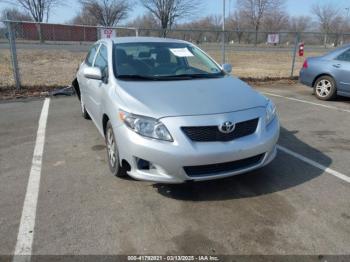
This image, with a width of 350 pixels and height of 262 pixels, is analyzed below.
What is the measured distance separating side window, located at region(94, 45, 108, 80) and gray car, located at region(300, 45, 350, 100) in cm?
591

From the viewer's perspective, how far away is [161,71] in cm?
469

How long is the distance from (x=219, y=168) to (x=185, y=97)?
0.86m

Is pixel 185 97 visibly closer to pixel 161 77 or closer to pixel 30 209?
pixel 161 77

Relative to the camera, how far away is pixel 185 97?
12.7 feet

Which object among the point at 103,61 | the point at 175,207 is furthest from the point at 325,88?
the point at 175,207

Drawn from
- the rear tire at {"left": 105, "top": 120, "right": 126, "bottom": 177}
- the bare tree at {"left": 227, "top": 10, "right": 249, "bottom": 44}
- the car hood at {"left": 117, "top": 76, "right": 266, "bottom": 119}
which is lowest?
the rear tire at {"left": 105, "top": 120, "right": 126, "bottom": 177}

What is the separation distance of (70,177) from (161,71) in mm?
1767

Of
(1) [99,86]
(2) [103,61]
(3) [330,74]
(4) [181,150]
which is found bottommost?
(4) [181,150]

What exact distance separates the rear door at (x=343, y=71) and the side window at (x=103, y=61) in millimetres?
5894

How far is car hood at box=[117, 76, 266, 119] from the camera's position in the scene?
361cm

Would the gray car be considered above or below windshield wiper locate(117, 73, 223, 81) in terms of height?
below

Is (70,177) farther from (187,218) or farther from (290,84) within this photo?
(290,84)

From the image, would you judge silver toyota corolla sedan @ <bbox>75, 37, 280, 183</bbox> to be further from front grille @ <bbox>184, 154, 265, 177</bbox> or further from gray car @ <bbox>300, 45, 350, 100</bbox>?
gray car @ <bbox>300, 45, 350, 100</bbox>

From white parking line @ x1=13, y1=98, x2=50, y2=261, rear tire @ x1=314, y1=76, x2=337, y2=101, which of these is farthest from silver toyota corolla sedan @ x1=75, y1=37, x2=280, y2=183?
rear tire @ x1=314, y1=76, x2=337, y2=101
